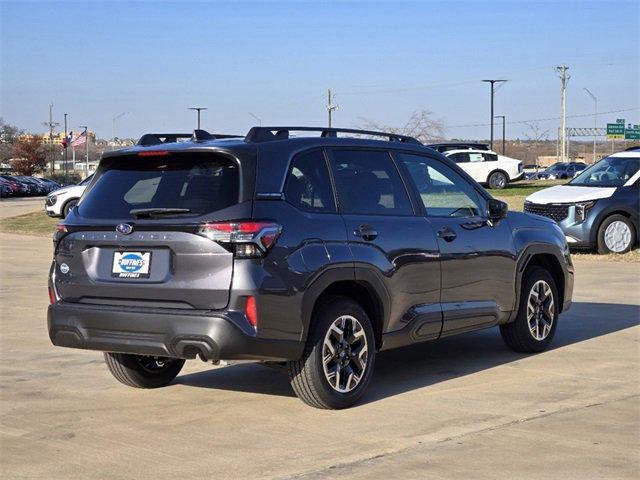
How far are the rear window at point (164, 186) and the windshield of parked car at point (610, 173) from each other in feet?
43.3

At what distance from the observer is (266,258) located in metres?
6.54

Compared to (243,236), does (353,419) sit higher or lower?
lower

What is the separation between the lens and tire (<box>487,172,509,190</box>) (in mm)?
40656

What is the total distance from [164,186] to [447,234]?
230 cm

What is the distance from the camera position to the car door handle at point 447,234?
8.04 meters

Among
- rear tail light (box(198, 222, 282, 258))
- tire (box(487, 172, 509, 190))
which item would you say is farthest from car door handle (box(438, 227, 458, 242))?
tire (box(487, 172, 509, 190))

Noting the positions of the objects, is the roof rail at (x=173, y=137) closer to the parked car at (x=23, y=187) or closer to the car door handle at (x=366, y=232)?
the car door handle at (x=366, y=232)

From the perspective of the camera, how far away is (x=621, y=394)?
764 cm

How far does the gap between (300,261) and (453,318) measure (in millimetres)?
1846

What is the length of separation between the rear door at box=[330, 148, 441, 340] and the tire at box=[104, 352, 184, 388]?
177 cm

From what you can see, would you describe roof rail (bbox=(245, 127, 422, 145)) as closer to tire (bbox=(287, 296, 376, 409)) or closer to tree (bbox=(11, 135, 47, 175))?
tire (bbox=(287, 296, 376, 409))

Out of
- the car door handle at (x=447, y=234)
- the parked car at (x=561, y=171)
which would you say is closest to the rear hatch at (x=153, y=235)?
the car door handle at (x=447, y=234)

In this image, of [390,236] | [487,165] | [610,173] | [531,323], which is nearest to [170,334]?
[390,236]

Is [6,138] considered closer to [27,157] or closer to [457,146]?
[27,157]
